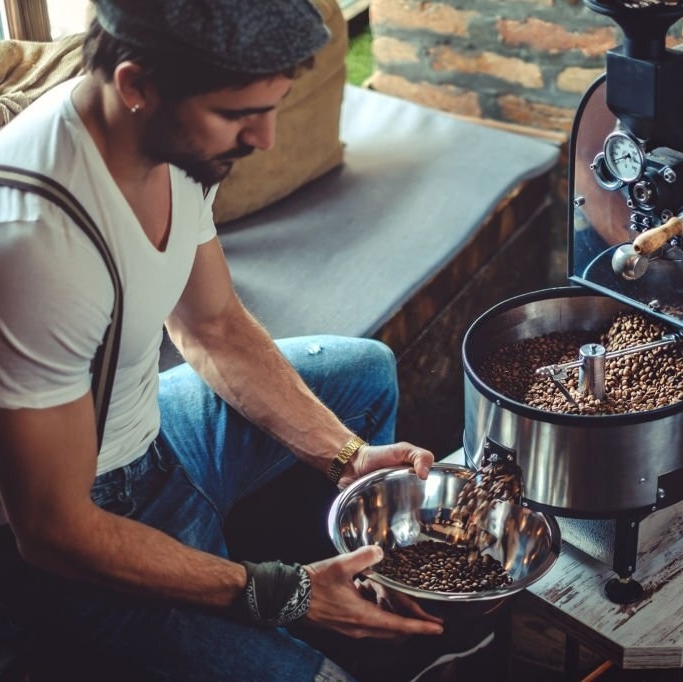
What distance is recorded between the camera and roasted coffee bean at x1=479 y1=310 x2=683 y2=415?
58.2 inches

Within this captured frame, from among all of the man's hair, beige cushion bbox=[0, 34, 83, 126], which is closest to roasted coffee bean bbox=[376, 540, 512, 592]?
the man's hair

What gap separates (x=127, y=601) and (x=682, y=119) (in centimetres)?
91

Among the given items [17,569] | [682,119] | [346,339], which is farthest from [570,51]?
[17,569]

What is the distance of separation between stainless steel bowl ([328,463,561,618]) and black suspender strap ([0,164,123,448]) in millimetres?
366

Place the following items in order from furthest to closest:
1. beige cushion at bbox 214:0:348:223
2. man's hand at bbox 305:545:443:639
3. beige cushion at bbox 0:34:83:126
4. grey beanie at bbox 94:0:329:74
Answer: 1. beige cushion at bbox 214:0:348:223
2. beige cushion at bbox 0:34:83:126
3. man's hand at bbox 305:545:443:639
4. grey beanie at bbox 94:0:329:74

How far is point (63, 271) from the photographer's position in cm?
125

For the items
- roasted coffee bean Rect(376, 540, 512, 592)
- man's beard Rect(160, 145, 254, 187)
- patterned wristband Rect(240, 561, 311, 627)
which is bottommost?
roasted coffee bean Rect(376, 540, 512, 592)

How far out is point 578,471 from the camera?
1.41 m

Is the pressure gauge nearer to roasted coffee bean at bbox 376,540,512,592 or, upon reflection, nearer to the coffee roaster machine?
the coffee roaster machine

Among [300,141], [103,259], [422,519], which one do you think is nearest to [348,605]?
[422,519]

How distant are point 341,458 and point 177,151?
0.58m

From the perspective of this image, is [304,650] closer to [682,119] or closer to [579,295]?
[579,295]

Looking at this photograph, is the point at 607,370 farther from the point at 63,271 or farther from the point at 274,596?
the point at 63,271

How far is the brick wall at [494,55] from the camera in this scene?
9.12 ft
